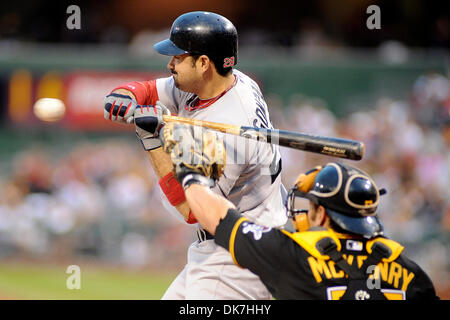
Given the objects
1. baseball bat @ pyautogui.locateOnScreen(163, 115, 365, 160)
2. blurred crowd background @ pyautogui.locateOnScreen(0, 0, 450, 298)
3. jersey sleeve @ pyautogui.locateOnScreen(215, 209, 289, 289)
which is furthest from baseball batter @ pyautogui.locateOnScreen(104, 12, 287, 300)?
blurred crowd background @ pyautogui.locateOnScreen(0, 0, 450, 298)

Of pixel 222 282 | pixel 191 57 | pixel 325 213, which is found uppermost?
pixel 191 57

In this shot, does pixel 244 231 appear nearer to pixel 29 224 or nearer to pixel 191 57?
pixel 191 57

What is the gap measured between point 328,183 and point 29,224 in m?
8.93

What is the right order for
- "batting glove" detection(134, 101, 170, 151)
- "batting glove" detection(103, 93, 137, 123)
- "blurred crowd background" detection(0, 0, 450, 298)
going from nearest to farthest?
"batting glove" detection(134, 101, 170, 151) → "batting glove" detection(103, 93, 137, 123) → "blurred crowd background" detection(0, 0, 450, 298)

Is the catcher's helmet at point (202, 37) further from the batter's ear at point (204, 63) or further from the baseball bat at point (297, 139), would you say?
the baseball bat at point (297, 139)

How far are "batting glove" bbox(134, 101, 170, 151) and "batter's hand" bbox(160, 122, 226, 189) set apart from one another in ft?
0.98

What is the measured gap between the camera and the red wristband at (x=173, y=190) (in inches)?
150

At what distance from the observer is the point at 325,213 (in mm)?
3268

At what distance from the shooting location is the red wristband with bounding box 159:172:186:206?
3.81 metres

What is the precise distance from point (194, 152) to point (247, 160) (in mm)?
580

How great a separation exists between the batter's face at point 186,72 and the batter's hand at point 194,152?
22.3 inches

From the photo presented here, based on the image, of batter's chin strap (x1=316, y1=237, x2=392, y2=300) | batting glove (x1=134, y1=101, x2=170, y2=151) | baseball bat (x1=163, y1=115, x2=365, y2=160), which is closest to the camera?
batter's chin strap (x1=316, y1=237, x2=392, y2=300)

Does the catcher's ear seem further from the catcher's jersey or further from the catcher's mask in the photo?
the catcher's jersey
